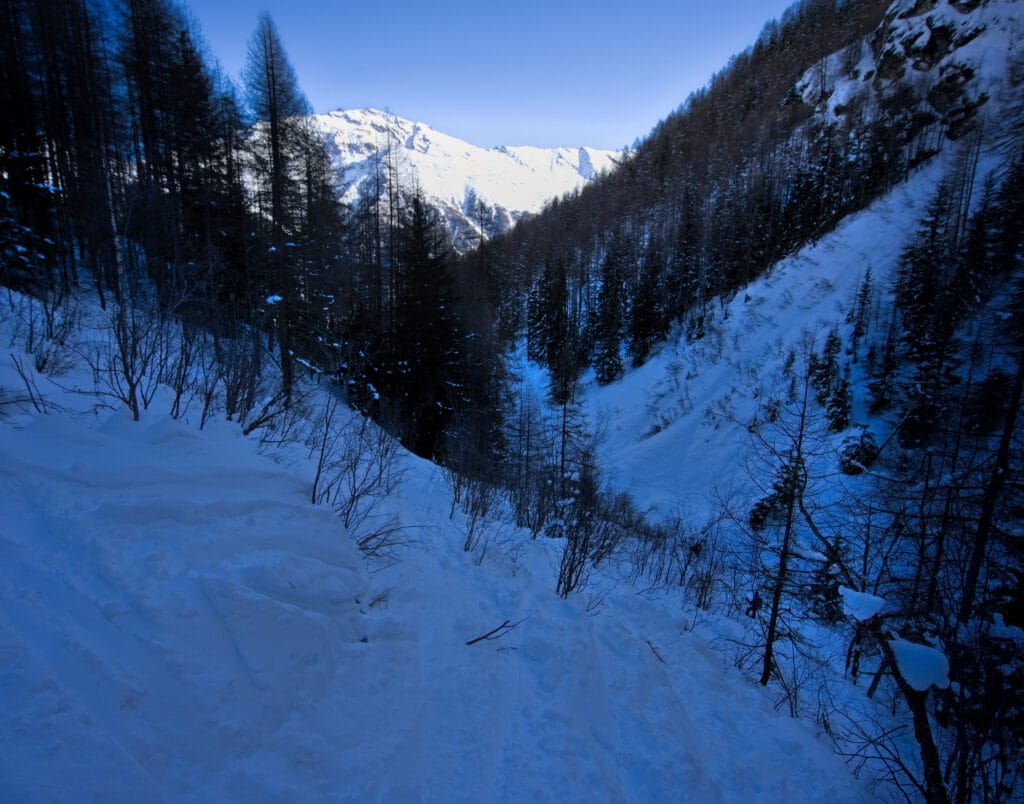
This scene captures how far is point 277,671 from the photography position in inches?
92.4

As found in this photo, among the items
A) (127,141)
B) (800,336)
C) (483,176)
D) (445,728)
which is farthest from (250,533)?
(483,176)

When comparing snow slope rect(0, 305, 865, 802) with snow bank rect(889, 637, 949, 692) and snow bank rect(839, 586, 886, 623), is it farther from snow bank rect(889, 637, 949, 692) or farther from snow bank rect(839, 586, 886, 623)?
snow bank rect(839, 586, 886, 623)

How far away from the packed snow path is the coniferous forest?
0.85 m

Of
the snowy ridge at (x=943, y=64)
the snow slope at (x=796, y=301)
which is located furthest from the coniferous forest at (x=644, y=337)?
the snow slope at (x=796, y=301)

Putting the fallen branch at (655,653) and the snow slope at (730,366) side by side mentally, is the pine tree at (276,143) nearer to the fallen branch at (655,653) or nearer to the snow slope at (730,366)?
the fallen branch at (655,653)

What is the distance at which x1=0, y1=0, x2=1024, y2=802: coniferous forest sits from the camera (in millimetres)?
4785

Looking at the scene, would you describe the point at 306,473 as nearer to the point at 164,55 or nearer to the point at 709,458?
the point at 164,55

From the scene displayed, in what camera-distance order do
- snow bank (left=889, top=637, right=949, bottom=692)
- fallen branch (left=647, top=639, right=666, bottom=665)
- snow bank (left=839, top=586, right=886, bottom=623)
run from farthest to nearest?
fallen branch (left=647, top=639, right=666, bottom=665), snow bank (left=839, top=586, right=886, bottom=623), snow bank (left=889, top=637, right=949, bottom=692)

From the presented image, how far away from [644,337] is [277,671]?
37.8 meters

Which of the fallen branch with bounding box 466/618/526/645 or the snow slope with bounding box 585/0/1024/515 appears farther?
the snow slope with bounding box 585/0/1024/515

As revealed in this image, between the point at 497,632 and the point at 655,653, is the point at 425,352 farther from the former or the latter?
the point at 655,653

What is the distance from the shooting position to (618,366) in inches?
1455

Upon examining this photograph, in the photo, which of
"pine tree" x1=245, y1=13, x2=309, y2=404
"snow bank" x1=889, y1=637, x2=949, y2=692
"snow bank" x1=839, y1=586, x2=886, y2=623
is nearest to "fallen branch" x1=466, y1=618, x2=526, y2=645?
"snow bank" x1=839, y1=586, x2=886, y2=623

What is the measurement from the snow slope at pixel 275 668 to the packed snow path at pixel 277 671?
0.04 ft
